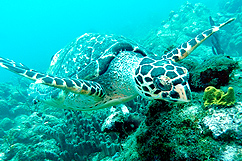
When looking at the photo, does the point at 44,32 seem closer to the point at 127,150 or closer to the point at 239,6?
the point at 239,6

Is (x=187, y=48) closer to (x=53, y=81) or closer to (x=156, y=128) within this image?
(x=156, y=128)

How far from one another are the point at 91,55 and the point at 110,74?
0.83 m

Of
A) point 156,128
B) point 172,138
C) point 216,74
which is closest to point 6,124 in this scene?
point 156,128

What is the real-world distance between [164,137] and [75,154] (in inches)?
100

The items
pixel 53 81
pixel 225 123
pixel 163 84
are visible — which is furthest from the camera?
pixel 53 81

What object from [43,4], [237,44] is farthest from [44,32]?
[237,44]

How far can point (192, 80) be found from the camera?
2.47m

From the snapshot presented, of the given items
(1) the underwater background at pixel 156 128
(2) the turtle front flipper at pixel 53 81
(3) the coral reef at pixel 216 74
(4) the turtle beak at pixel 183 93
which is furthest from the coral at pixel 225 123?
(2) the turtle front flipper at pixel 53 81

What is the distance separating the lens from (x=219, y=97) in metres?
1.61

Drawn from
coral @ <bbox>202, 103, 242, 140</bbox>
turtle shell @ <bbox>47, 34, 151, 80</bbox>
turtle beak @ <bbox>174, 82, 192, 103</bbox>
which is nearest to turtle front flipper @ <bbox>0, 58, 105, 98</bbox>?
turtle shell @ <bbox>47, 34, 151, 80</bbox>

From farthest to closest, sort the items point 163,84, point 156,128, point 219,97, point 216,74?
point 216,74
point 163,84
point 156,128
point 219,97

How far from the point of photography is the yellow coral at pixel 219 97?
1.49 m

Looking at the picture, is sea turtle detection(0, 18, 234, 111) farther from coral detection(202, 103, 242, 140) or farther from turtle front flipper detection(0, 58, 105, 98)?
coral detection(202, 103, 242, 140)

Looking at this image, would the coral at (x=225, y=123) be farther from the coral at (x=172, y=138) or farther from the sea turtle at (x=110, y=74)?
the sea turtle at (x=110, y=74)
